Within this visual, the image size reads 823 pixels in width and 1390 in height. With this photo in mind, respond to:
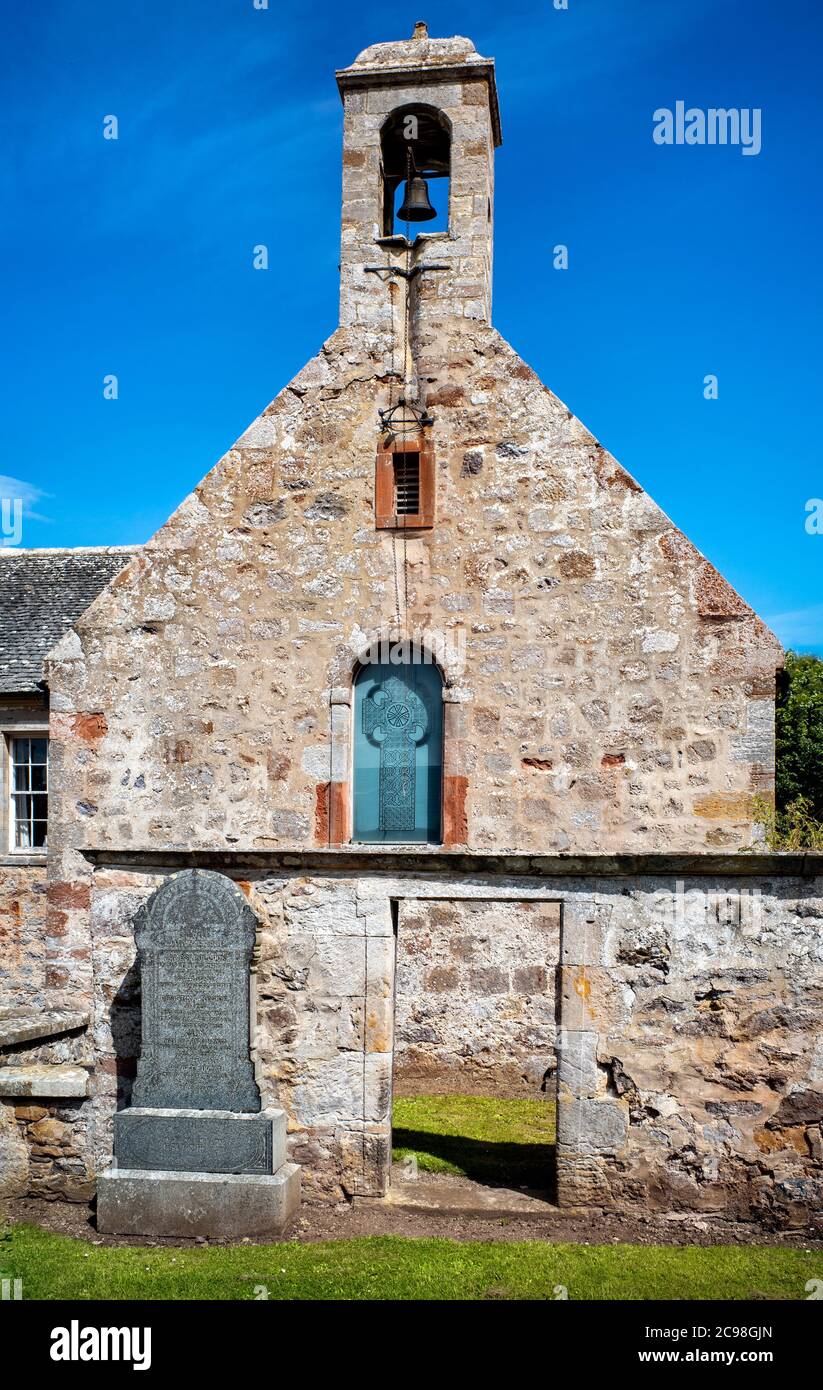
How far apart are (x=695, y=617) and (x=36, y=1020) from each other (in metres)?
6.68

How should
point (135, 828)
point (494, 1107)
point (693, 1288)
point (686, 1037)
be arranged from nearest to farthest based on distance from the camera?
point (693, 1288)
point (686, 1037)
point (135, 828)
point (494, 1107)

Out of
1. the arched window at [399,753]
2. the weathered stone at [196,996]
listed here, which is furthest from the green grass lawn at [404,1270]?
the arched window at [399,753]

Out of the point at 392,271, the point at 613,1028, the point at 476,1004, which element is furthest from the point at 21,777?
the point at 613,1028

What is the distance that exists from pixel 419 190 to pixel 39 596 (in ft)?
32.3

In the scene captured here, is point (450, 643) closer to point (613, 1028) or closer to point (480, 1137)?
point (613, 1028)

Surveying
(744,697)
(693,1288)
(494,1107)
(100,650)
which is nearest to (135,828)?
(100,650)

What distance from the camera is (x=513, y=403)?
37.7ft

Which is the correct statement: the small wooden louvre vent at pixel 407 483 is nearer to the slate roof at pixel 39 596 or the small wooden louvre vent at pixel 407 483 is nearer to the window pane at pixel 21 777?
the slate roof at pixel 39 596

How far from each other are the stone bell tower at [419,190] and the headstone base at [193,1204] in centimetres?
754

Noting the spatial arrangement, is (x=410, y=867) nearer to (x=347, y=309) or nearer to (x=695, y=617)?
(x=695, y=617)

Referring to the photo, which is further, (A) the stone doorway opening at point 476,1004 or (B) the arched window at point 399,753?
(A) the stone doorway opening at point 476,1004

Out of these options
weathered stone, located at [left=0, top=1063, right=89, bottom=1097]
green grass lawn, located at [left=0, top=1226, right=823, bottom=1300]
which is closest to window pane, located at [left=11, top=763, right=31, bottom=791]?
weathered stone, located at [left=0, top=1063, right=89, bottom=1097]

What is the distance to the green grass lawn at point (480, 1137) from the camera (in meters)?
9.99
